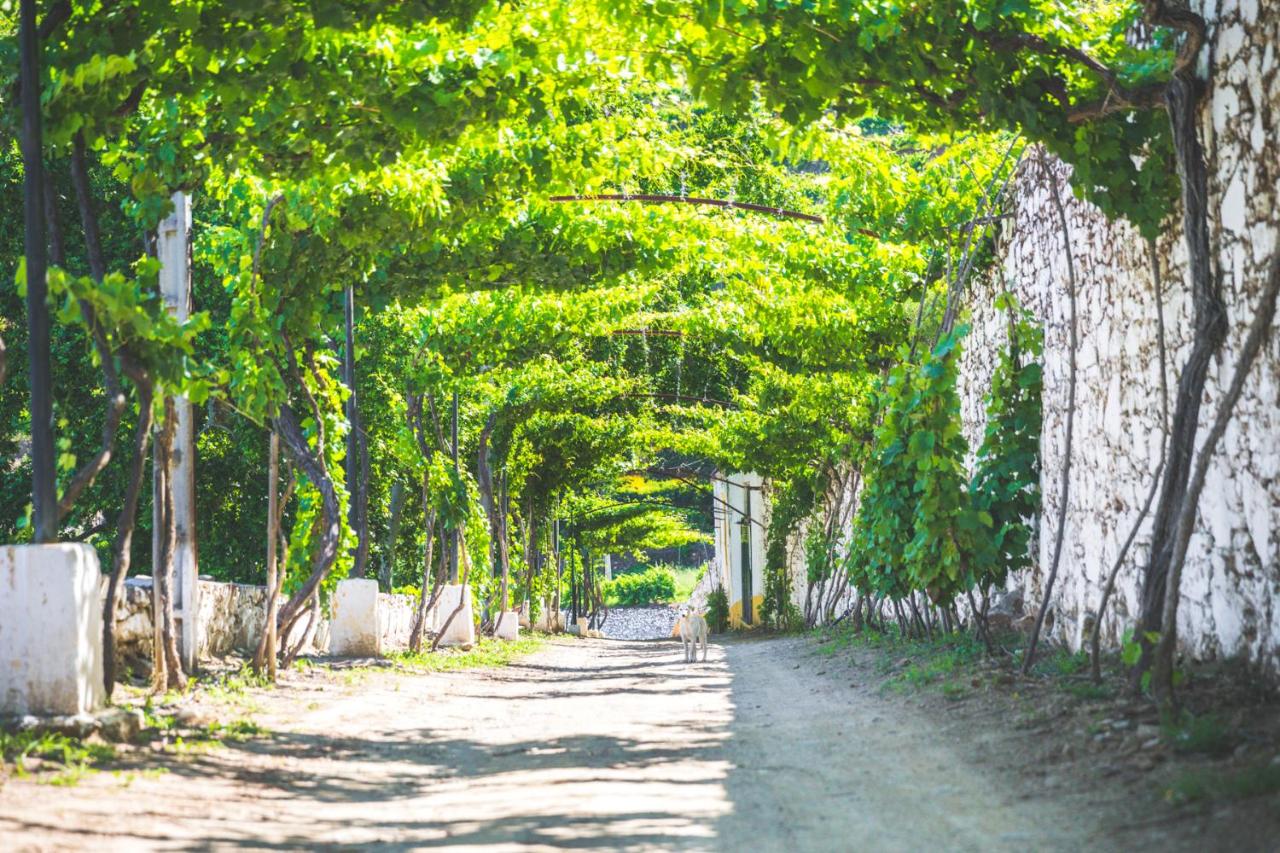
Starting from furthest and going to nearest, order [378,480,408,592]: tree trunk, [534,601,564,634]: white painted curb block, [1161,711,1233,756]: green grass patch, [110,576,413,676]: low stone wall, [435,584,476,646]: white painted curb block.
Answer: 1. [534,601,564,634]: white painted curb block
2. [378,480,408,592]: tree trunk
3. [435,584,476,646]: white painted curb block
4. [110,576,413,676]: low stone wall
5. [1161,711,1233,756]: green grass patch

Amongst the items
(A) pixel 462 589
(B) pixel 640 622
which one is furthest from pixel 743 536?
(B) pixel 640 622

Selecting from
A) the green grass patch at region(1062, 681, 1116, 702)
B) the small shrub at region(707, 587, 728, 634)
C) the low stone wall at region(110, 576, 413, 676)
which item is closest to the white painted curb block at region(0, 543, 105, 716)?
the low stone wall at region(110, 576, 413, 676)

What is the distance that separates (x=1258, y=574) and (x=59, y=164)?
1388cm

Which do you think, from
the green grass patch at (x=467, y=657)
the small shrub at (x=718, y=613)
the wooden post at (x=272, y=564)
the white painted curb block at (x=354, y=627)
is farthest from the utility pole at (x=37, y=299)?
the small shrub at (x=718, y=613)

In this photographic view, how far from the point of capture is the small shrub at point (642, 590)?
2830 inches

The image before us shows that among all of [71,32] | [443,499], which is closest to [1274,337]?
[71,32]

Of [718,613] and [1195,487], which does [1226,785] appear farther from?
[718,613]

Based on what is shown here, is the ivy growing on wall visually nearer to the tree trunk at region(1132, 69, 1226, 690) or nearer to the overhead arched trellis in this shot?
the tree trunk at region(1132, 69, 1226, 690)

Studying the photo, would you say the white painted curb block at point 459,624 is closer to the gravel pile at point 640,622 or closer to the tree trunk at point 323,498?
the tree trunk at point 323,498

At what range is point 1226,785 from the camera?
4.16 meters

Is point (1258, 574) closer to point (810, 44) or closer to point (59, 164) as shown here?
point (810, 44)

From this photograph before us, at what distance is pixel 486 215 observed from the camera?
10.8 m

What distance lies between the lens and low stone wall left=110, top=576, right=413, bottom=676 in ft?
30.6

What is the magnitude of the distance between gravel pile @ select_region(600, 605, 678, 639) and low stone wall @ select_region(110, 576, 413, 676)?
98.5 feet
